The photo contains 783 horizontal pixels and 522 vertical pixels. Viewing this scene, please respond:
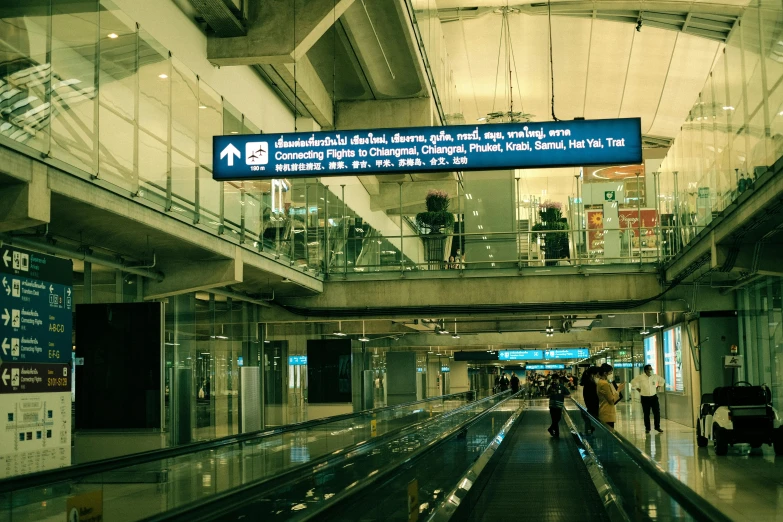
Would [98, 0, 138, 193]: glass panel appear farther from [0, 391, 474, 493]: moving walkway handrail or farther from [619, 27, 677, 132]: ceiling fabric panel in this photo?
[619, 27, 677, 132]: ceiling fabric panel

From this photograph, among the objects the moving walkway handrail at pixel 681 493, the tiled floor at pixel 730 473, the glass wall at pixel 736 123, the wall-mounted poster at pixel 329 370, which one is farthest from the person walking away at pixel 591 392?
the moving walkway handrail at pixel 681 493

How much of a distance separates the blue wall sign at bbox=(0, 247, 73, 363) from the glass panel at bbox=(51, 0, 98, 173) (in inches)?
63.8

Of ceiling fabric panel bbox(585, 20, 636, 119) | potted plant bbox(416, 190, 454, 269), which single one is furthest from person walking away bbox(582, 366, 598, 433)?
ceiling fabric panel bbox(585, 20, 636, 119)

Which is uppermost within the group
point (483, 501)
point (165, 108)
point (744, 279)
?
point (165, 108)

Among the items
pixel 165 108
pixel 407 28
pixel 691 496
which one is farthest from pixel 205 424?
pixel 691 496

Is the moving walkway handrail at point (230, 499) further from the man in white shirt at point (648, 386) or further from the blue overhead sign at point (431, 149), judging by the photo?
the man in white shirt at point (648, 386)

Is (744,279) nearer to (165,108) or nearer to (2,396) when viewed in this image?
(165,108)

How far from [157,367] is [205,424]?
638 centimetres

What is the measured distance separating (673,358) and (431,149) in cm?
1913

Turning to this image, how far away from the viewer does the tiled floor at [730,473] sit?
36.1 ft

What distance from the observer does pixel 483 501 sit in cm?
1284

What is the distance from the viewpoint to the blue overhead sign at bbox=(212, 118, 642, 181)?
39.2ft

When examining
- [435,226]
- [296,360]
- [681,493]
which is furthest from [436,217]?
[681,493]

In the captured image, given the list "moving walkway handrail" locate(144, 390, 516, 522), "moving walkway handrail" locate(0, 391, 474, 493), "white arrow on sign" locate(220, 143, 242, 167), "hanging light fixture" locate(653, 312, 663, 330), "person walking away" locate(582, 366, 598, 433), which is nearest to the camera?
"moving walkway handrail" locate(144, 390, 516, 522)
